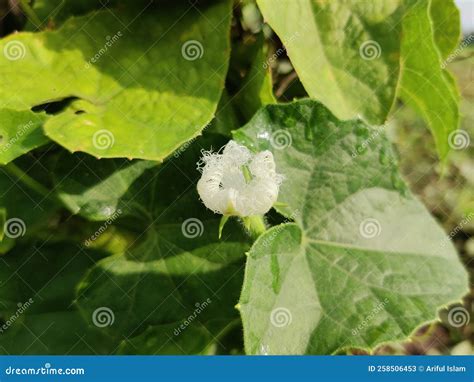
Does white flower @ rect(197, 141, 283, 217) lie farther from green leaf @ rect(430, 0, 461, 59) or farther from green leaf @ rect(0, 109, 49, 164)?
green leaf @ rect(430, 0, 461, 59)

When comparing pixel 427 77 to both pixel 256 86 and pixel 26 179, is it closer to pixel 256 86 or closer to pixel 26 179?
pixel 256 86

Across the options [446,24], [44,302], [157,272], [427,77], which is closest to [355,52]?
[427,77]

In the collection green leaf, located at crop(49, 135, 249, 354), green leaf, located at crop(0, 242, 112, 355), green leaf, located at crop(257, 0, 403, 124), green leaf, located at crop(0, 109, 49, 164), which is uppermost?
green leaf, located at crop(257, 0, 403, 124)

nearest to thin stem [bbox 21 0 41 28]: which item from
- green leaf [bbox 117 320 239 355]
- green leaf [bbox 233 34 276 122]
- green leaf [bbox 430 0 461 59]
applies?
green leaf [bbox 233 34 276 122]

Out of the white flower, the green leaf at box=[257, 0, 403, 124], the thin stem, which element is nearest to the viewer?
the white flower

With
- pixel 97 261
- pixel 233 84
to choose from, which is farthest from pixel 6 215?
pixel 233 84
